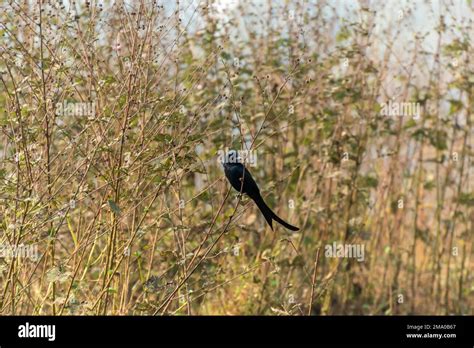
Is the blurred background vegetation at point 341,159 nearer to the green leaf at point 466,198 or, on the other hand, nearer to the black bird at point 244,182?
the green leaf at point 466,198

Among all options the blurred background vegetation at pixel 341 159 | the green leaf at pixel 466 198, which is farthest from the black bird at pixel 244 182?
the green leaf at pixel 466 198

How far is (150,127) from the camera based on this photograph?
350cm

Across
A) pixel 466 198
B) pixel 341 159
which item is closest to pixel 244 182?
pixel 341 159

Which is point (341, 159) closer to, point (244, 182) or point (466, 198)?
point (466, 198)

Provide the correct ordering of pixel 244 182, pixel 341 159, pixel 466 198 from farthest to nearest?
pixel 466 198, pixel 341 159, pixel 244 182

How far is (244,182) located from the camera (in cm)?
344

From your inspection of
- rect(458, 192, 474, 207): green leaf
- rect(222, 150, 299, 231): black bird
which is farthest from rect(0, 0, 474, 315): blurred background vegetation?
rect(222, 150, 299, 231): black bird

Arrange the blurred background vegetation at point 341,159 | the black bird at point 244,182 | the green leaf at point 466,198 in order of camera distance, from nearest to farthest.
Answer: the black bird at point 244,182 → the blurred background vegetation at point 341,159 → the green leaf at point 466,198

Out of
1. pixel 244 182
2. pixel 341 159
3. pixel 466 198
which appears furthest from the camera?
pixel 466 198

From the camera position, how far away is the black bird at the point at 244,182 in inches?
136
